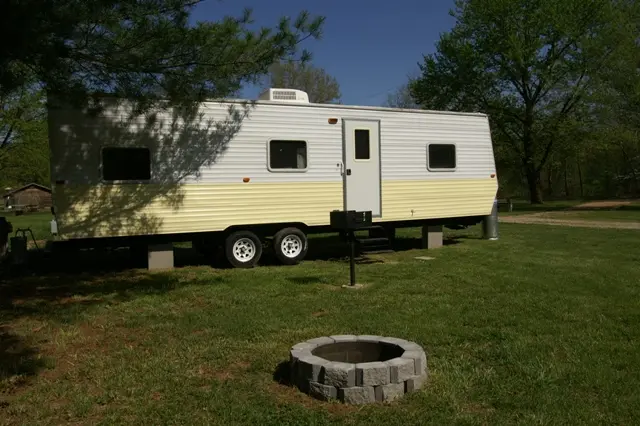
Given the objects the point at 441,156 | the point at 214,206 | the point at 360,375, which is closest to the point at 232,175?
the point at 214,206

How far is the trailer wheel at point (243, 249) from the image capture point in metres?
9.70

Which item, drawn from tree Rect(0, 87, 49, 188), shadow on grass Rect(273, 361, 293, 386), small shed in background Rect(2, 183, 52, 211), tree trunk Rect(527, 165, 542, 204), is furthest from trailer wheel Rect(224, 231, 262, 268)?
small shed in background Rect(2, 183, 52, 211)

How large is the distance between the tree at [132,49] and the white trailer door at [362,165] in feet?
11.0

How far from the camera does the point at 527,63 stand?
29.5m

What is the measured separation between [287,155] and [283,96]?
1.17 m

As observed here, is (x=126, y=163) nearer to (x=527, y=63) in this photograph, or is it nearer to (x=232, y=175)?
(x=232, y=175)

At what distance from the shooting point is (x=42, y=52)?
A: 5504 millimetres

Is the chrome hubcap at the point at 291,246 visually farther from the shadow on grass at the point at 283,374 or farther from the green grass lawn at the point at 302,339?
the shadow on grass at the point at 283,374

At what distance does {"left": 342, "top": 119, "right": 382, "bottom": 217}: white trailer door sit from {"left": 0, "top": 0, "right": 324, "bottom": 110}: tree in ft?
11.0

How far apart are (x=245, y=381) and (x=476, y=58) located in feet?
96.8

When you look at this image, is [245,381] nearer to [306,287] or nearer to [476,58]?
[306,287]

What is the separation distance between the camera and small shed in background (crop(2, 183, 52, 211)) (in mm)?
44812

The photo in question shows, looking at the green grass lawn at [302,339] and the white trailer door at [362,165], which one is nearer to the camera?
the green grass lawn at [302,339]

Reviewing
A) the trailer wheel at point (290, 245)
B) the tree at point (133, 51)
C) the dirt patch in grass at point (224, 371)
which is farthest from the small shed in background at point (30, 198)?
the dirt patch in grass at point (224, 371)
